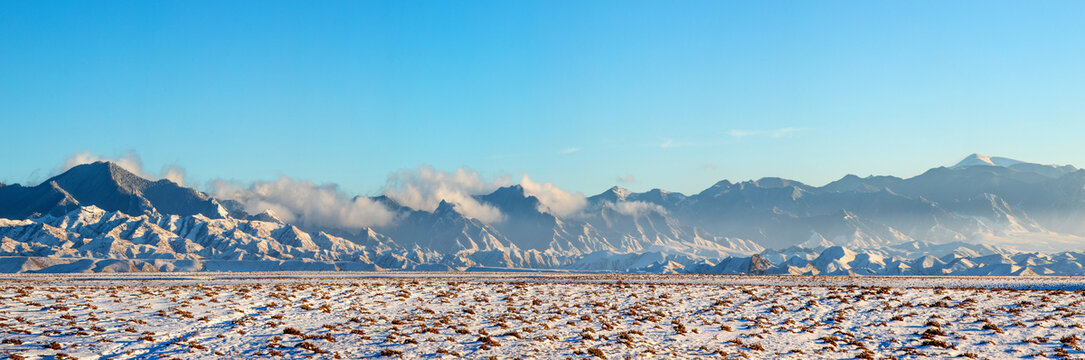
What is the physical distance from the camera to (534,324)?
109 feet

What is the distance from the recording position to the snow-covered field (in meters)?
27.6

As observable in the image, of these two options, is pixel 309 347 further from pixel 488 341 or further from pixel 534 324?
pixel 534 324

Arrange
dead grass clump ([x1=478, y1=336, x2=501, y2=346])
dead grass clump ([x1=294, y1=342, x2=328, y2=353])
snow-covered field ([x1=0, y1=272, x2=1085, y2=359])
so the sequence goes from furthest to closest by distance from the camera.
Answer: dead grass clump ([x1=478, y1=336, x2=501, y2=346]) < snow-covered field ([x1=0, y1=272, x2=1085, y2=359]) < dead grass clump ([x1=294, y1=342, x2=328, y2=353])

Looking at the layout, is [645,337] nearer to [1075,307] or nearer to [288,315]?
[288,315]

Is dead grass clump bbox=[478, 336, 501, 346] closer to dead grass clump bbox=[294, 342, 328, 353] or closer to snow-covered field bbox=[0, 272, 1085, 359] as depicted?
snow-covered field bbox=[0, 272, 1085, 359]

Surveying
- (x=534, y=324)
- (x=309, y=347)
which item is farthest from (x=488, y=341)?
(x=309, y=347)

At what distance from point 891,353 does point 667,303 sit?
15.3m

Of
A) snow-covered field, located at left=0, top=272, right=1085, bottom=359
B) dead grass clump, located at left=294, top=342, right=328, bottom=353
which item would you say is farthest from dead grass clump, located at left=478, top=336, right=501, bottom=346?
dead grass clump, located at left=294, top=342, right=328, bottom=353

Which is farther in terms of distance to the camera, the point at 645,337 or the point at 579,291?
the point at 579,291

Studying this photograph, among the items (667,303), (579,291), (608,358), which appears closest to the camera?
(608,358)

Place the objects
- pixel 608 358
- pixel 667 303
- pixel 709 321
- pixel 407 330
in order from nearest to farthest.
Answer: pixel 608 358 → pixel 407 330 → pixel 709 321 → pixel 667 303

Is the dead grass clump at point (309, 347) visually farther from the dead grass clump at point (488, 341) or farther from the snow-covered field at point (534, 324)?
the dead grass clump at point (488, 341)

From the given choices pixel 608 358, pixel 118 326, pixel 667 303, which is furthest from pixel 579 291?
pixel 118 326

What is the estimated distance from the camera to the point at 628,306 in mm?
40656
